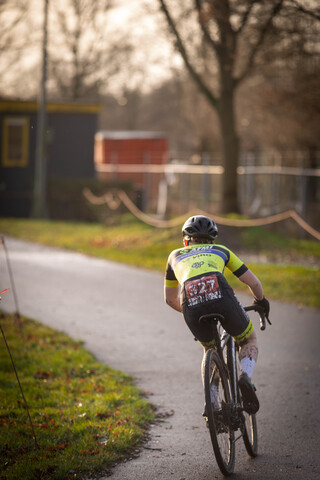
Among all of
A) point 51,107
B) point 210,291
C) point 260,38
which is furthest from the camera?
point 51,107

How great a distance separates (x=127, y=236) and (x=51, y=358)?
1303cm

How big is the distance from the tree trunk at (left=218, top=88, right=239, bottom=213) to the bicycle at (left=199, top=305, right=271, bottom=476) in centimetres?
1603

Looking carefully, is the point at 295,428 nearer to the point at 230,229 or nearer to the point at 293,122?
the point at 230,229

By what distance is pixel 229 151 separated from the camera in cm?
2222

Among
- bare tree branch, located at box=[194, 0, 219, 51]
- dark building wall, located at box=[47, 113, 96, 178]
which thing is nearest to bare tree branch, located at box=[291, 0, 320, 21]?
bare tree branch, located at box=[194, 0, 219, 51]

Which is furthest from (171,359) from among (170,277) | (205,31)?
(205,31)

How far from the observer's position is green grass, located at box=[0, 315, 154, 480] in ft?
18.5

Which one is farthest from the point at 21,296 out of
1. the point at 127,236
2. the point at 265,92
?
the point at 265,92

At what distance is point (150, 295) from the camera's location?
44.5 ft

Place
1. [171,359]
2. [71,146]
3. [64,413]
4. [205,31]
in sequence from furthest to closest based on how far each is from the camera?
[71,146]
[205,31]
[171,359]
[64,413]

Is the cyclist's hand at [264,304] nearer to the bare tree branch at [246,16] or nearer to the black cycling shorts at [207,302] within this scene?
the black cycling shorts at [207,302]

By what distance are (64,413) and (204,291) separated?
1.92 m

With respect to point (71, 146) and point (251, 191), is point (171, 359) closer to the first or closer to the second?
point (251, 191)

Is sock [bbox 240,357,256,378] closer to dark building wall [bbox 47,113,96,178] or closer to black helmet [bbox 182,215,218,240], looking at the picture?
black helmet [bbox 182,215,218,240]
